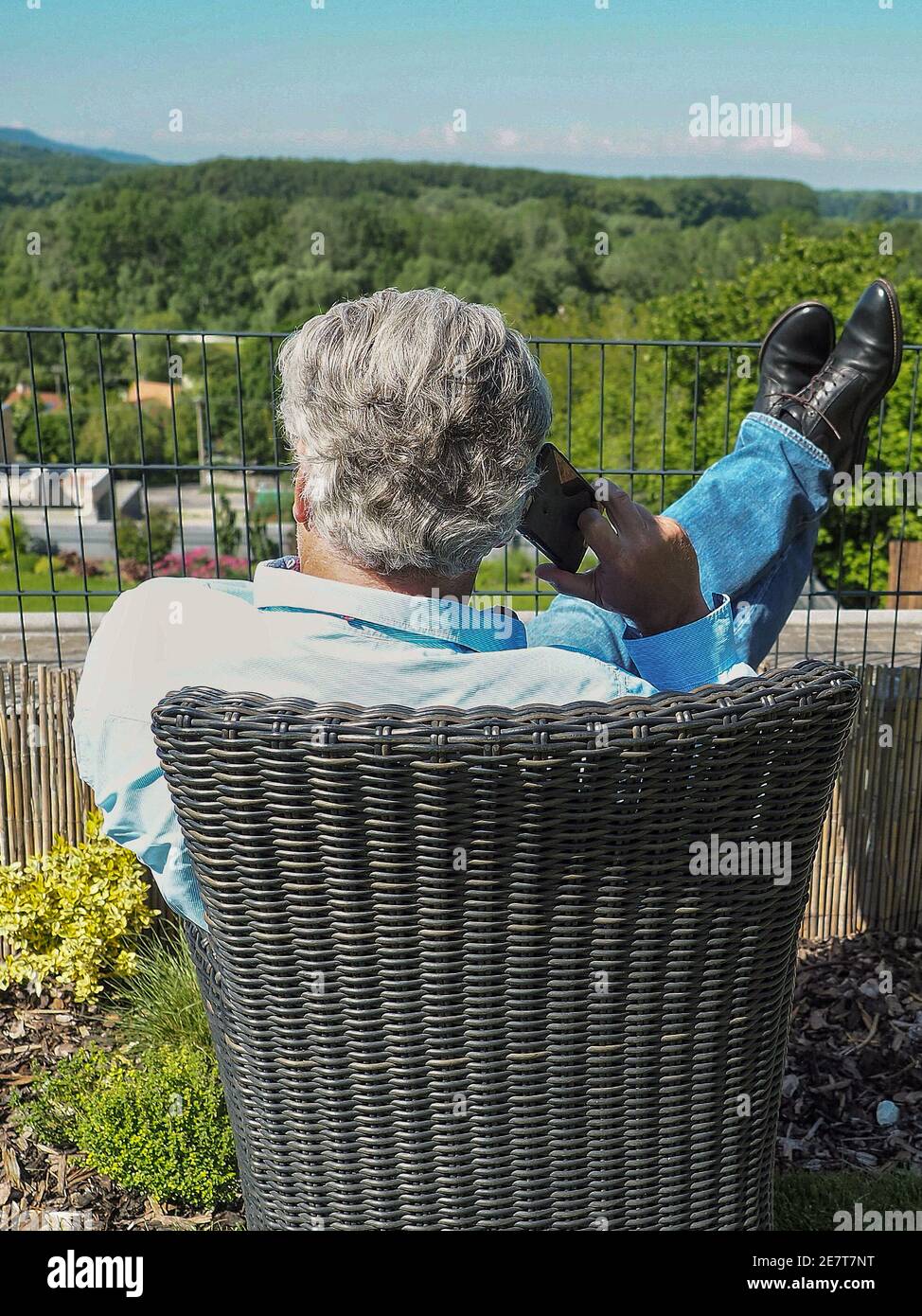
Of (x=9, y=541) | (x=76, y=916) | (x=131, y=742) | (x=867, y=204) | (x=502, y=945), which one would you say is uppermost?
(x=867, y=204)

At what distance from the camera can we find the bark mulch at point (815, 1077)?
235cm

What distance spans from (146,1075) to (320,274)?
161ft

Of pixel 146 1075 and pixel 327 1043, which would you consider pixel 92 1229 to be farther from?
pixel 327 1043

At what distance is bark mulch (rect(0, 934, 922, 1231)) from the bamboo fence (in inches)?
3.9

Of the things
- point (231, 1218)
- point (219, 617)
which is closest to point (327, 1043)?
point (219, 617)

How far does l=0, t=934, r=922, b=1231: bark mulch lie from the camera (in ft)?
7.70

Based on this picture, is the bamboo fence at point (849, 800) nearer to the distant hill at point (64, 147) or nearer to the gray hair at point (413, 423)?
the gray hair at point (413, 423)

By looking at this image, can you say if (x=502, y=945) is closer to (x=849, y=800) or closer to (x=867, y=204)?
(x=849, y=800)

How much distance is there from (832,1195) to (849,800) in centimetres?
126

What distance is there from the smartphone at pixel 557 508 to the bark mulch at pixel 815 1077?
1.52 meters

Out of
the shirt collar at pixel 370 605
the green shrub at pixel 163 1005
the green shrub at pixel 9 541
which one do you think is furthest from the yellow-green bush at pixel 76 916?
the green shrub at pixel 9 541

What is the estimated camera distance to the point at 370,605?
1341mm

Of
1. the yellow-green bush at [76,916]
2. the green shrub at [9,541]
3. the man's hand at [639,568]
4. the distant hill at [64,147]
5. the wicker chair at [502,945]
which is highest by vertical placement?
the distant hill at [64,147]

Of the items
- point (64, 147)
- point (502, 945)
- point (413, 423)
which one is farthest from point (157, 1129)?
point (64, 147)
